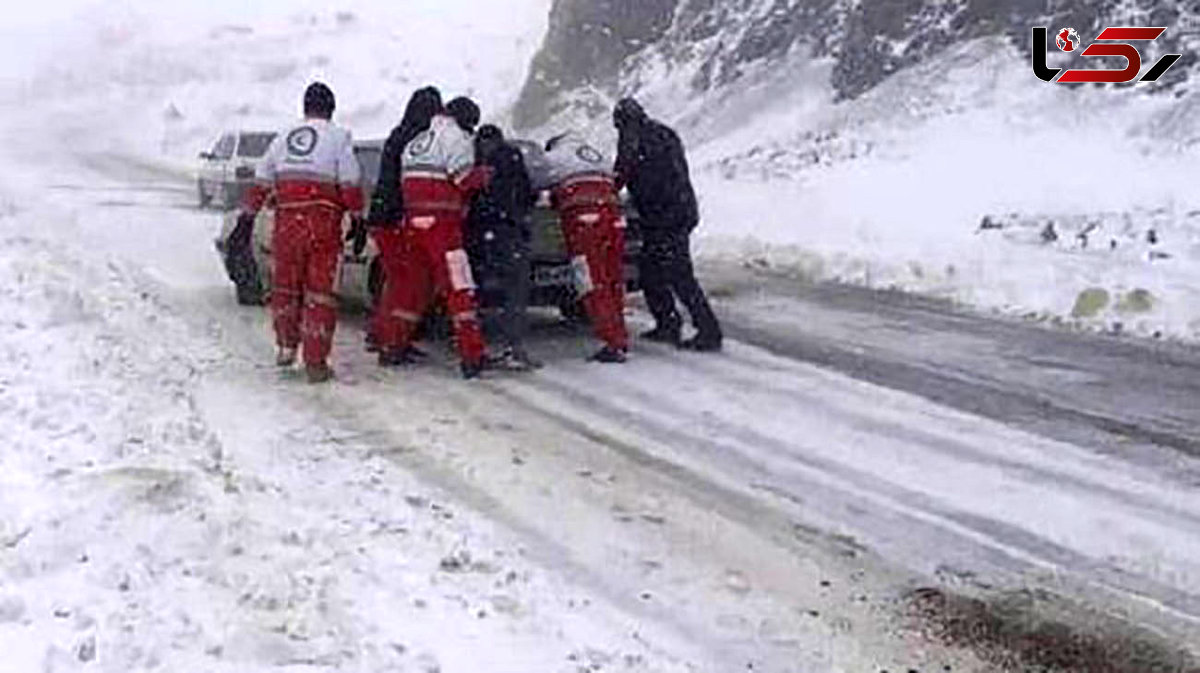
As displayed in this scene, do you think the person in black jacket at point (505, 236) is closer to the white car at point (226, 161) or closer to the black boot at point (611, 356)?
the black boot at point (611, 356)

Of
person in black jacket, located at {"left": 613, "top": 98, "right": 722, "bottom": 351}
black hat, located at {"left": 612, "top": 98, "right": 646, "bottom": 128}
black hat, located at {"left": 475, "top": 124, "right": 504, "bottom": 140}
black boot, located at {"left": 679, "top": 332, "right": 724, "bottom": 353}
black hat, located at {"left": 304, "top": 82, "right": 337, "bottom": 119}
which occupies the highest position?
black hat, located at {"left": 304, "top": 82, "right": 337, "bottom": 119}

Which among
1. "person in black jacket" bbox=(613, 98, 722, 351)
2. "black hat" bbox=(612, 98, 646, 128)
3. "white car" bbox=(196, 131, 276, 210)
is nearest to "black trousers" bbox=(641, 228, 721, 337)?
"person in black jacket" bbox=(613, 98, 722, 351)

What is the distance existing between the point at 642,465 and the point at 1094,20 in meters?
17.3

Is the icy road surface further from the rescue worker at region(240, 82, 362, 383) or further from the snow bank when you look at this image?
the snow bank

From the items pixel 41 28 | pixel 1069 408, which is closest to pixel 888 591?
pixel 1069 408

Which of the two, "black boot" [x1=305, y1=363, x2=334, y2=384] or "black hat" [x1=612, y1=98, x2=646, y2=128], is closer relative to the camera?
"black boot" [x1=305, y1=363, x2=334, y2=384]

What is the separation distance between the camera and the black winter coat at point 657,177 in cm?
1134

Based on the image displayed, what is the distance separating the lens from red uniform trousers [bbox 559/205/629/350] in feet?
36.0

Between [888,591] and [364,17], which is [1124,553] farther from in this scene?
[364,17]

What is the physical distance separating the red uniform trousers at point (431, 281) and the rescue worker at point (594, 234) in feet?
2.72

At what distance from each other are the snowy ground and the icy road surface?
2 cm

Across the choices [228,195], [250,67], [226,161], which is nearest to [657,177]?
[228,195]

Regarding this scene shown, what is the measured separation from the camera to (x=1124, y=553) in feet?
21.4
